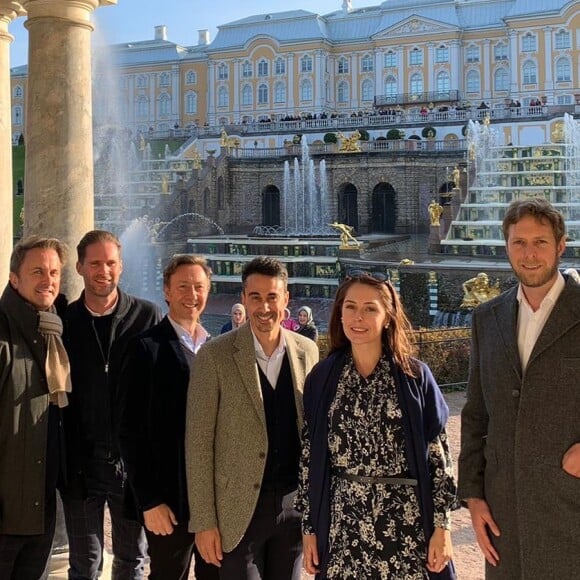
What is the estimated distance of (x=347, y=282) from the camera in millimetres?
3189

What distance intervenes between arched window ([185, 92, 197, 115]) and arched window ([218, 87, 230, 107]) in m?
3.11

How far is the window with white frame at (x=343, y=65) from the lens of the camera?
62.1 metres

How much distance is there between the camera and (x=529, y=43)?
182 ft

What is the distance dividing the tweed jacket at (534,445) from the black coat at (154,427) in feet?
4.02

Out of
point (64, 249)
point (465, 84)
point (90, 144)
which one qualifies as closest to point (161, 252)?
point (90, 144)

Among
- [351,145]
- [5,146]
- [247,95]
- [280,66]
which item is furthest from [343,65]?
[5,146]

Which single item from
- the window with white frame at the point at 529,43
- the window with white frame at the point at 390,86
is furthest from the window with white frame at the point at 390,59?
the window with white frame at the point at 529,43

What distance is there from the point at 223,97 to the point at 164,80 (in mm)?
6988

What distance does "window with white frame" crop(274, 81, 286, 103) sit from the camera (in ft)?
206

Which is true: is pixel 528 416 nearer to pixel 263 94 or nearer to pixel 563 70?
pixel 563 70

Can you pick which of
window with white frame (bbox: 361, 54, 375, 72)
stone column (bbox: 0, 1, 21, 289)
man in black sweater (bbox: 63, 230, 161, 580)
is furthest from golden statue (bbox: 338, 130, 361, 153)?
man in black sweater (bbox: 63, 230, 161, 580)

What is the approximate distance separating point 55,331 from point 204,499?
102 cm

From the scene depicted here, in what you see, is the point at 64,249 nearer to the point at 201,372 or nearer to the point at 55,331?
the point at 55,331

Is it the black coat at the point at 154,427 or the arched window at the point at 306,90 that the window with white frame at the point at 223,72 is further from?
the black coat at the point at 154,427
